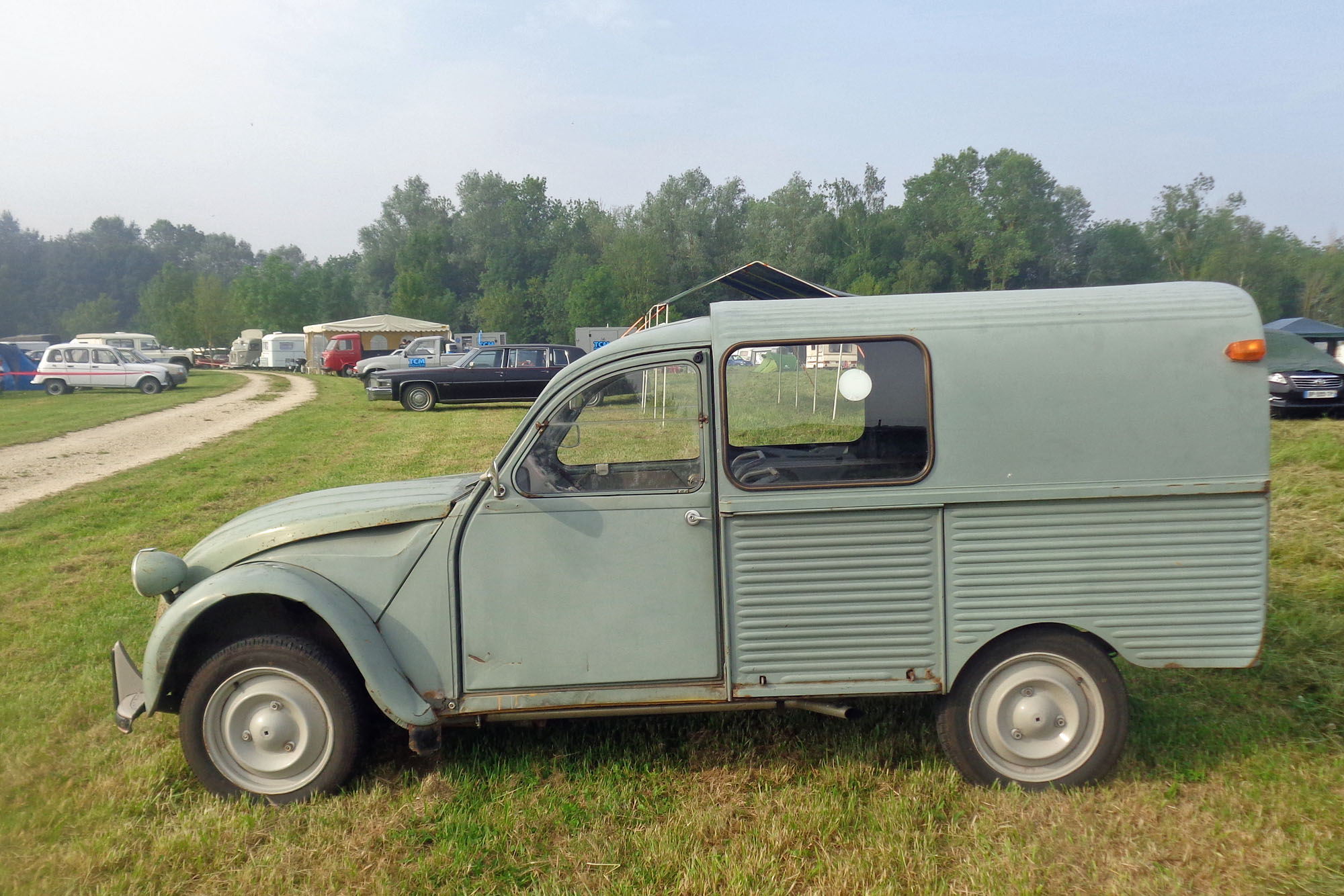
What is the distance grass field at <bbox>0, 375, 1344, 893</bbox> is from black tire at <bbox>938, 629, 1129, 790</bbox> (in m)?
0.12

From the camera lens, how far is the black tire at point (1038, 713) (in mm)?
3699

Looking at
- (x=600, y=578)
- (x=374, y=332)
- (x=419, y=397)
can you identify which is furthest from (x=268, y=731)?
(x=374, y=332)

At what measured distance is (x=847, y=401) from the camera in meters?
3.88

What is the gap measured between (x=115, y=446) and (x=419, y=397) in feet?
25.5

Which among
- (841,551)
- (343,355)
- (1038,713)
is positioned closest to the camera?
(841,551)

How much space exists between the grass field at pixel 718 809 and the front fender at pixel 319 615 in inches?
18.4

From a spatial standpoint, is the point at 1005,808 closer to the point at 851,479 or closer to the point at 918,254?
the point at 851,479

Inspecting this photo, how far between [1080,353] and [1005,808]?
6.01ft

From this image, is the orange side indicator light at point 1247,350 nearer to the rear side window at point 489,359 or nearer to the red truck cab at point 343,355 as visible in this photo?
the rear side window at point 489,359

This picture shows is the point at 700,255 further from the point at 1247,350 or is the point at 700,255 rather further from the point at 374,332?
the point at 1247,350

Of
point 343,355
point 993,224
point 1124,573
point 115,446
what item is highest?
point 993,224

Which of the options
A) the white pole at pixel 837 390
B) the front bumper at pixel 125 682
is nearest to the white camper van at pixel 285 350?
the front bumper at pixel 125 682

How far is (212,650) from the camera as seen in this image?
3918 mm

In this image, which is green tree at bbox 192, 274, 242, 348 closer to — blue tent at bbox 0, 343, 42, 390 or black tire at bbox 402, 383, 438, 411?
blue tent at bbox 0, 343, 42, 390
